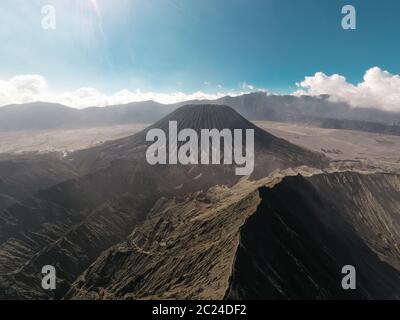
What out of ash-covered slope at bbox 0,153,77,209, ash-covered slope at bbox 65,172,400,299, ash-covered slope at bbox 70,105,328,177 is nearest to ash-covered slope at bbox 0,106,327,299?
ash-covered slope at bbox 70,105,328,177

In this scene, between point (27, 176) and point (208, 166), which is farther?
point (208, 166)

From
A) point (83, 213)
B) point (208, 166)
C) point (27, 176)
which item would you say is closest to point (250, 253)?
point (83, 213)

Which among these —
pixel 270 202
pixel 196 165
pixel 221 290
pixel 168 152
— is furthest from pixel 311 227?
pixel 168 152

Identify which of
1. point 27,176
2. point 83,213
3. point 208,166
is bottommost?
point 83,213

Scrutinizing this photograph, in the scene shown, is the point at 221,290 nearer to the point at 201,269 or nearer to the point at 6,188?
the point at 201,269

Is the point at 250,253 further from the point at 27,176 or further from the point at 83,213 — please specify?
the point at 27,176

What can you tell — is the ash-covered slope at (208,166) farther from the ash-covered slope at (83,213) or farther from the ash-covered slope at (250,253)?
the ash-covered slope at (250,253)
